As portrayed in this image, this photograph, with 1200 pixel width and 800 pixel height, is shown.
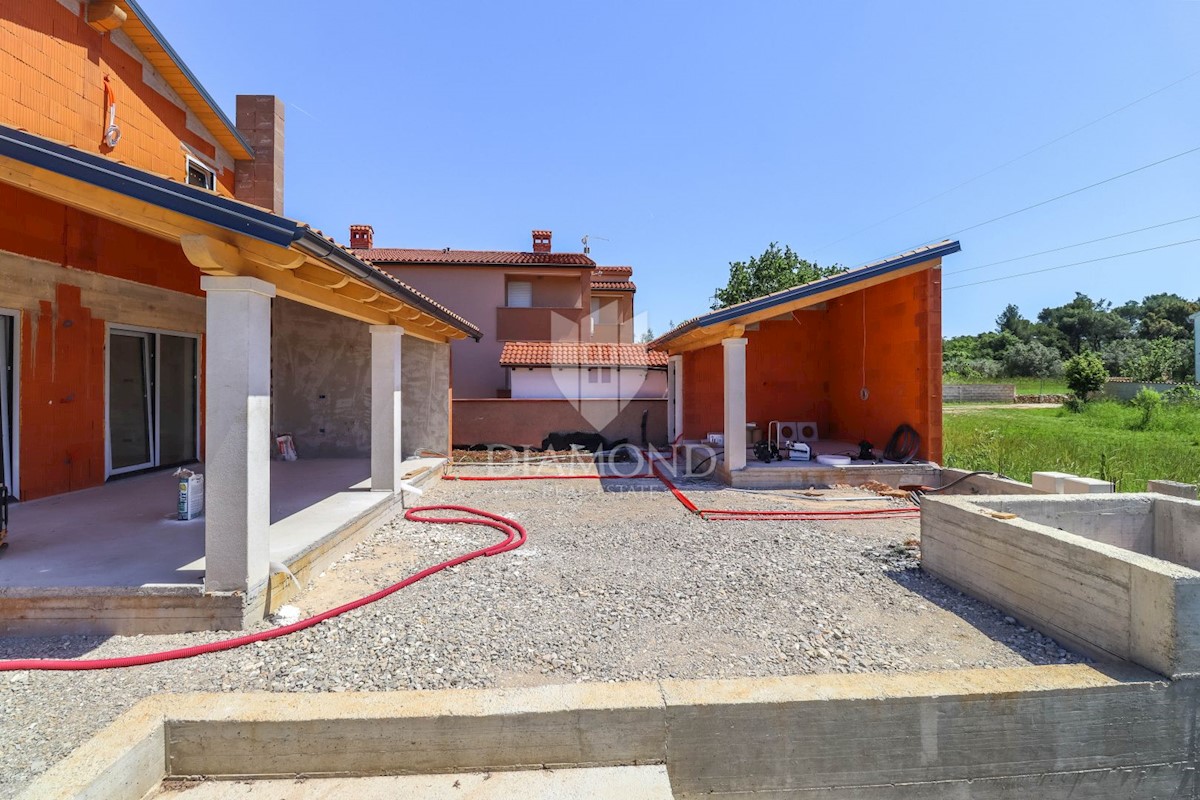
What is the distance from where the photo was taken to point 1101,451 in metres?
10.7

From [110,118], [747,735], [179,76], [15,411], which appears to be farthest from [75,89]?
[747,735]

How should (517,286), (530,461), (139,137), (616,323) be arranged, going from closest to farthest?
(139,137)
(530,461)
(517,286)
(616,323)

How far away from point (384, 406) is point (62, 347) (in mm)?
3707

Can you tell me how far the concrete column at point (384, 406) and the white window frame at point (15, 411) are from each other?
142 inches

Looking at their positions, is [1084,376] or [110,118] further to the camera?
[1084,376]

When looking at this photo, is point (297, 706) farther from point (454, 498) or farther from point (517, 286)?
point (517, 286)

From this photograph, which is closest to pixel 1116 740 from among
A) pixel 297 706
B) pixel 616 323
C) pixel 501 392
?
pixel 297 706

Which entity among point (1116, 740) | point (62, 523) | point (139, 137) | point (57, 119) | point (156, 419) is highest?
point (139, 137)

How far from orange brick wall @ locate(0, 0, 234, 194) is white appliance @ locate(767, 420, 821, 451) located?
35.5 ft

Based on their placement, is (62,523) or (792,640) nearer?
(792,640)

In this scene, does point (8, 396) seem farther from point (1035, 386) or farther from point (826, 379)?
point (1035, 386)

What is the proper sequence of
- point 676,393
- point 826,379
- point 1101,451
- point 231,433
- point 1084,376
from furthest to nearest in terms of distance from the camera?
point 1084,376 → point 676,393 → point 826,379 → point 1101,451 → point 231,433

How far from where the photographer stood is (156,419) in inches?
316

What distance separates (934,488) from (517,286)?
15.6 m
